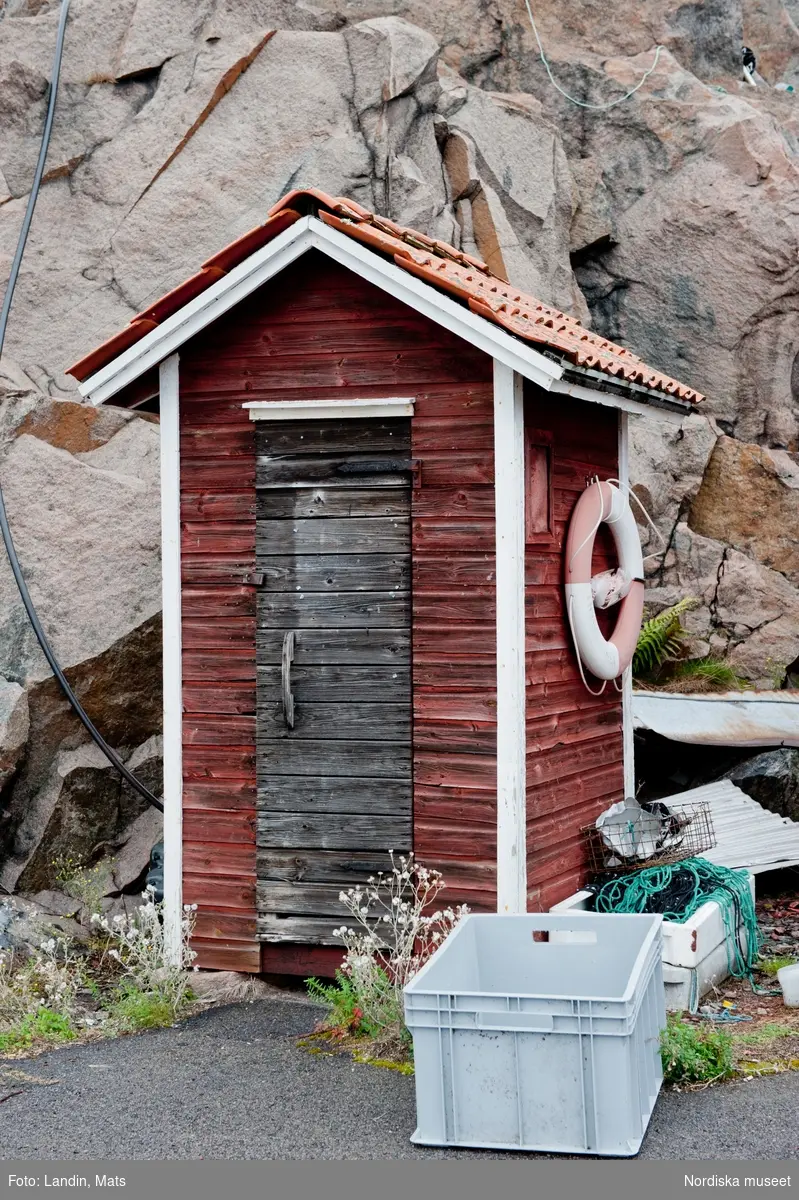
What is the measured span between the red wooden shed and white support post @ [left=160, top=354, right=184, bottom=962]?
0.6 inches

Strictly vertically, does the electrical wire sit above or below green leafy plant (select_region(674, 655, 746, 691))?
Answer: above

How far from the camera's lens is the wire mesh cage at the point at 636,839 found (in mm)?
8453

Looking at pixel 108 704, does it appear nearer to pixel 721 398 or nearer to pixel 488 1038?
pixel 488 1038

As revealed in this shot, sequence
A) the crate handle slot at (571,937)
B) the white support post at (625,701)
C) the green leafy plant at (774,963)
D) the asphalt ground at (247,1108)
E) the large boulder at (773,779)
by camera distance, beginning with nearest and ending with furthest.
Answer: the asphalt ground at (247,1108)
the crate handle slot at (571,937)
the green leafy plant at (774,963)
the white support post at (625,701)
the large boulder at (773,779)

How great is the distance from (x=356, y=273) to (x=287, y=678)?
2418 millimetres

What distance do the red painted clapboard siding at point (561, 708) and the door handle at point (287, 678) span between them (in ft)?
4.54

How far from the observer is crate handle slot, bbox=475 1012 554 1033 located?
5.12 metres

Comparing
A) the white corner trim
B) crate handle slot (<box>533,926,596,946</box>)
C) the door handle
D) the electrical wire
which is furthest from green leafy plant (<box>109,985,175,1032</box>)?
the electrical wire

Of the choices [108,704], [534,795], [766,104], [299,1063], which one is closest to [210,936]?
[299,1063]

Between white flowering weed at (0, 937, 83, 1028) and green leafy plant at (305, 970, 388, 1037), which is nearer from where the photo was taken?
green leafy plant at (305, 970, 388, 1037)

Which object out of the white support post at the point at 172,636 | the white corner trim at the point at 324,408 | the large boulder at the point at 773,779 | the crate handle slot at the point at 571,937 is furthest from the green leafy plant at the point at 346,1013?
the large boulder at the point at 773,779

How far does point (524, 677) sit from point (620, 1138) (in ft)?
9.34

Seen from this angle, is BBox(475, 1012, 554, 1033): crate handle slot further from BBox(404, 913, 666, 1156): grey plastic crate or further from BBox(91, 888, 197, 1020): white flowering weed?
BBox(91, 888, 197, 1020): white flowering weed

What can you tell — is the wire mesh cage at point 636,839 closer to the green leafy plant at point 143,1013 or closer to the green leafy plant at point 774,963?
the green leafy plant at point 774,963
